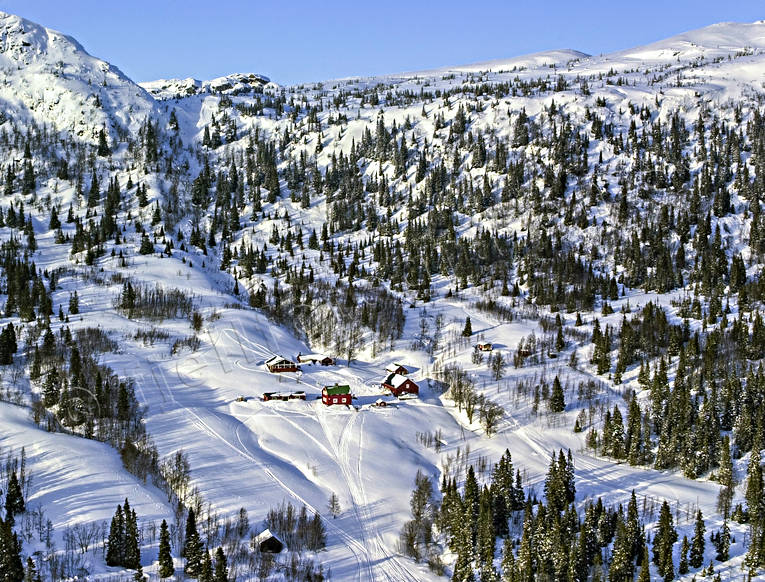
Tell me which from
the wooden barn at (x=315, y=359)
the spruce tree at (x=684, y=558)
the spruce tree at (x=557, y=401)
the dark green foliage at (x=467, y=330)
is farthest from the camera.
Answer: the dark green foliage at (x=467, y=330)

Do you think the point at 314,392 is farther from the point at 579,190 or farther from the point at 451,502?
the point at 579,190

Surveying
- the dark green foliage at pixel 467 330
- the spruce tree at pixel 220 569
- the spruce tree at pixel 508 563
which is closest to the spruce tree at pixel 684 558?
the spruce tree at pixel 508 563

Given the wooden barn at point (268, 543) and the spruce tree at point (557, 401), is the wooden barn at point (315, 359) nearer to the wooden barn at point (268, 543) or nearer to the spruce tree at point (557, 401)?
the spruce tree at point (557, 401)

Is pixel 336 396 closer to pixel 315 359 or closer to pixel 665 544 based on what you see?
pixel 315 359

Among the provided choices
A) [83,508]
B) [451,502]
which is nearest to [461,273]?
[451,502]

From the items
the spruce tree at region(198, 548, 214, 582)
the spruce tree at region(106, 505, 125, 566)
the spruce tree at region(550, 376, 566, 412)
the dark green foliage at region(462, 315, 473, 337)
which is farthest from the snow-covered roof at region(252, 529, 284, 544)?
the dark green foliage at region(462, 315, 473, 337)
